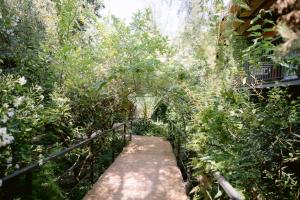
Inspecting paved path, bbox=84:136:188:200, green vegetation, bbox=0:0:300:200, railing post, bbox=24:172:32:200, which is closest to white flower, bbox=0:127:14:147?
green vegetation, bbox=0:0:300:200

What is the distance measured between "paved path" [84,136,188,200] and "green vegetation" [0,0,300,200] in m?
0.47

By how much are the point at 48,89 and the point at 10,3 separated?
269 cm

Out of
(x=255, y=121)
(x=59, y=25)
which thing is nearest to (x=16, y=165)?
(x=255, y=121)

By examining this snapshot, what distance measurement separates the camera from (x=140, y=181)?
238 inches

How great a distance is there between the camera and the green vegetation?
4.00 metres

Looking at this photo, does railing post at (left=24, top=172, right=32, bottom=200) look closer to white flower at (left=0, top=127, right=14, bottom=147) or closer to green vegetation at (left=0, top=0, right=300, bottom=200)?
green vegetation at (left=0, top=0, right=300, bottom=200)

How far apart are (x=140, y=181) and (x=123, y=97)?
4.73 metres

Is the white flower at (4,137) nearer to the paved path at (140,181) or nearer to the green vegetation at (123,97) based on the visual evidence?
the green vegetation at (123,97)

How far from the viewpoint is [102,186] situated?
222 inches

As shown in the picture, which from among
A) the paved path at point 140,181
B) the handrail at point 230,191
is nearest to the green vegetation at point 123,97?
the paved path at point 140,181

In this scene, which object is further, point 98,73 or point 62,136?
point 98,73

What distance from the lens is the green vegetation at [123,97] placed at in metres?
4.00

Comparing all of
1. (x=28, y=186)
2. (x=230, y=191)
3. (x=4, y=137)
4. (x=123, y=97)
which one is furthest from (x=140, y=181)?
(x=123, y=97)

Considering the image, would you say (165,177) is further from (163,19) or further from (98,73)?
(163,19)
